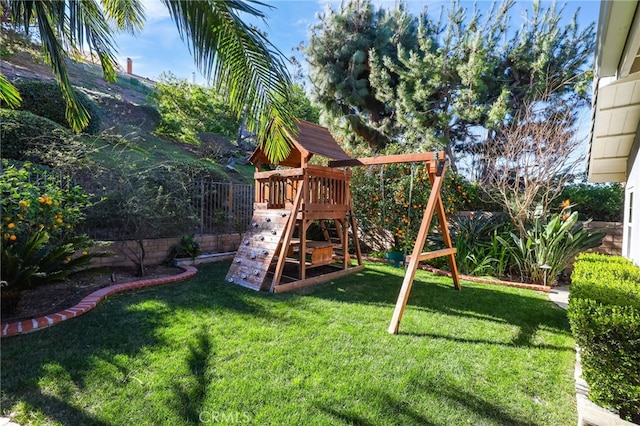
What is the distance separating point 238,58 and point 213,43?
0.28 meters

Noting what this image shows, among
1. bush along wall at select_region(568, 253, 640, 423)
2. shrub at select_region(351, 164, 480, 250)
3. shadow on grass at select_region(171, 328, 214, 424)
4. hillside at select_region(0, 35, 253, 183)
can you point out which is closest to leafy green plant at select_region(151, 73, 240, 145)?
hillside at select_region(0, 35, 253, 183)

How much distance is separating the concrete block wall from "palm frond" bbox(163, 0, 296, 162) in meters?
3.64

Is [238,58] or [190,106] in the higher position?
[190,106]

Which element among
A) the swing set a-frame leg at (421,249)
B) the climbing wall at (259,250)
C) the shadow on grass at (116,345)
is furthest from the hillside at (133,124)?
the swing set a-frame leg at (421,249)

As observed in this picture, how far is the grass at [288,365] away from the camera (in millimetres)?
2248

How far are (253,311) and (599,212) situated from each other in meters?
8.24

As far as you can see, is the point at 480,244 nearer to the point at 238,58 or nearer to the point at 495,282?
the point at 495,282

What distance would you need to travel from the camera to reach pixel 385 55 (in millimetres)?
11617

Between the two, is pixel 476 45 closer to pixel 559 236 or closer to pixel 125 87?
pixel 559 236

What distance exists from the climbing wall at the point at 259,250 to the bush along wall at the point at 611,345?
14.0 feet

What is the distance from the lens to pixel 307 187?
5848 mm

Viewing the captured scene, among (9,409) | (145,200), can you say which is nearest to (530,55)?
(145,200)

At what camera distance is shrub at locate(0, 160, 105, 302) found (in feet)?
11.4

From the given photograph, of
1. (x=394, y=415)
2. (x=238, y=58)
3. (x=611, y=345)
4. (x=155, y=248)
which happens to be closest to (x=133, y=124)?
(x=155, y=248)
